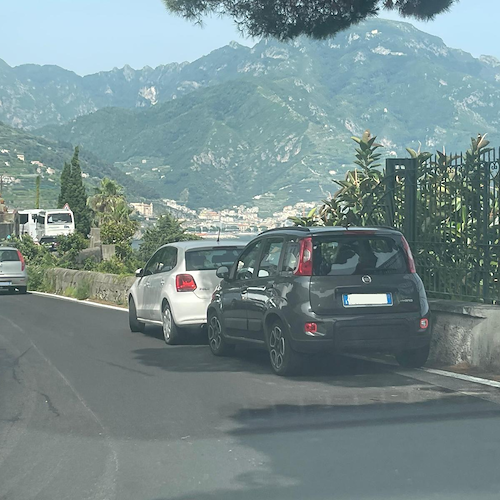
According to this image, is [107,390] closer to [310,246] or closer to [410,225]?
[310,246]

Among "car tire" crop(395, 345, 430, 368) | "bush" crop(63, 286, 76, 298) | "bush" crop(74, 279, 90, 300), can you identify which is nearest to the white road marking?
"car tire" crop(395, 345, 430, 368)

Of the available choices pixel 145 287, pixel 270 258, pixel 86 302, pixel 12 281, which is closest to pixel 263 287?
pixel 270 258

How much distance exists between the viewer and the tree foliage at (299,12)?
15375 mm

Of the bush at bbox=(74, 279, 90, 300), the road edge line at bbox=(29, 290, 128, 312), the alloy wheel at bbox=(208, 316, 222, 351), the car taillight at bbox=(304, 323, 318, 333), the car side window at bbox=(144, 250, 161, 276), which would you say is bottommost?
the road edge line at bbox=(29, 290, 128, 312)

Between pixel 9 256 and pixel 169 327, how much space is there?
17.4m

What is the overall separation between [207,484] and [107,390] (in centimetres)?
402

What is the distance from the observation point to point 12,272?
96.9 ft

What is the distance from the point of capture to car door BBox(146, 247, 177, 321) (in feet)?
46.6

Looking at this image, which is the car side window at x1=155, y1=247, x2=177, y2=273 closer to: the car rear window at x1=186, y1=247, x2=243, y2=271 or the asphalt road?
the car rear window at x1=186, y1=247, x2=243, y2=271

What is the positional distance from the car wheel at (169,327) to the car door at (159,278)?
325 millimetres

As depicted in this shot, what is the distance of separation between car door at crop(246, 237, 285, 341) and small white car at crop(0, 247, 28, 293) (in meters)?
19.8

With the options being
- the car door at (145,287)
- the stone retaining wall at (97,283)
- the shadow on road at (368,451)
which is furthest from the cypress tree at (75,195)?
the shadow on road at (368,451)

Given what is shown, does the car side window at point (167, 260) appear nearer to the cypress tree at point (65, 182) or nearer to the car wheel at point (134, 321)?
the car wheel at point (134, 321)

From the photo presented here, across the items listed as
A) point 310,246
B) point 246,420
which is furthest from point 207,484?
point 310,246
